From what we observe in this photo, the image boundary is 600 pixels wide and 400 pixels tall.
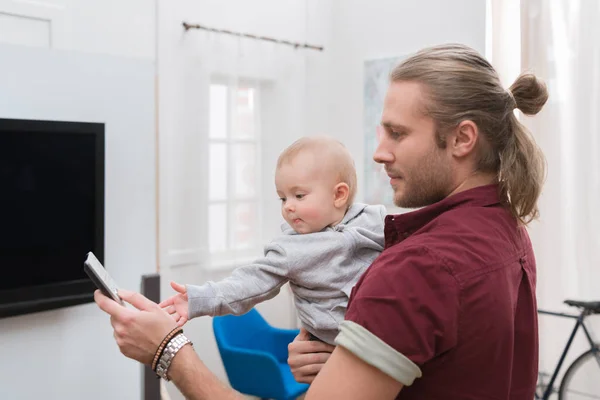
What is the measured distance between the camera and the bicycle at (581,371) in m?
3.05

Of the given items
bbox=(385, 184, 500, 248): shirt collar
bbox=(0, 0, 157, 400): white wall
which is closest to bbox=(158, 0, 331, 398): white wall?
bbox=(0, 0, 157, 400): white wall

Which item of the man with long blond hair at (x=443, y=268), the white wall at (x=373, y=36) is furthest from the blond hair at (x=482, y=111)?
the white wall at (x=373, y=36)

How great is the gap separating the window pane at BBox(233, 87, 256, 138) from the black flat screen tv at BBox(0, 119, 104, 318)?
1.45m

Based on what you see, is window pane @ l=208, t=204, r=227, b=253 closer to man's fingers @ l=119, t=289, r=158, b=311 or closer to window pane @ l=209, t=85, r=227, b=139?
window pane @ l=209, t=85, r=227, b=139

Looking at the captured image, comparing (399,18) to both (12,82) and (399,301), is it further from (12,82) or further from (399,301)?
(399,301)

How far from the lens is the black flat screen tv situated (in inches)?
102

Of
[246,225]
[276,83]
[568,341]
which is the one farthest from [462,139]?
[276,83]

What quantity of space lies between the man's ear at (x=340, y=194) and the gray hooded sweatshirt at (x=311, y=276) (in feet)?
0.26

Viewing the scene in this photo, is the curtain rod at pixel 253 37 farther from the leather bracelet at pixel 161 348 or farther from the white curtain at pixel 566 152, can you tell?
the leather bracelet at pixel 161 348

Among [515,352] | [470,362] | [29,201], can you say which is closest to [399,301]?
[470,362]

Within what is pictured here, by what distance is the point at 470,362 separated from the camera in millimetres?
1054

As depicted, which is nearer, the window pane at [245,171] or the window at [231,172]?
the window at [231,172]

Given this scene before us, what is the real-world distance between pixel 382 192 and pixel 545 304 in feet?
4.68

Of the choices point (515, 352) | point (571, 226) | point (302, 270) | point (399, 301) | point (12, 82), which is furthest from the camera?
point (571, 226)
